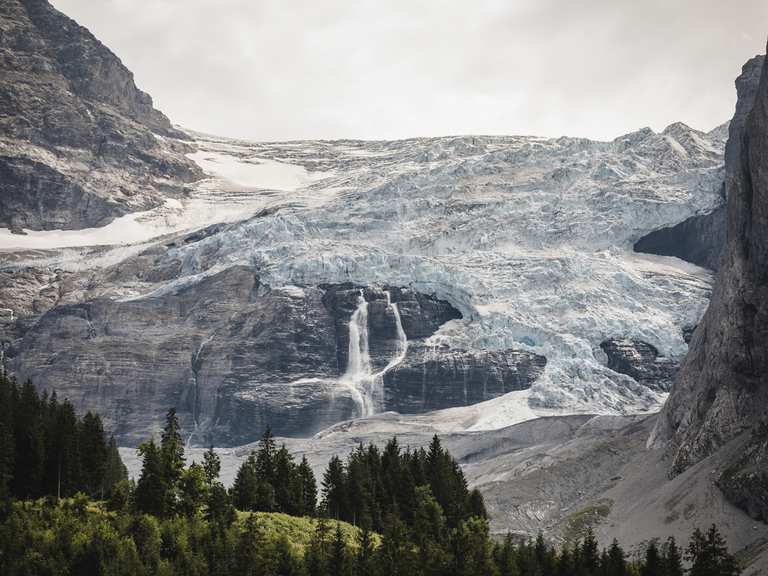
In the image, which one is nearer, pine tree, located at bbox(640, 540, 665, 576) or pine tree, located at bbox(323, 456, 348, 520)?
pine tree, located at bbox(640, 540, 665, 576)

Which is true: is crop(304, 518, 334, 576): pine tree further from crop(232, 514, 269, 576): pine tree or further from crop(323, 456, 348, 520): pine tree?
crop(323, 456, 348, 520): pine tree

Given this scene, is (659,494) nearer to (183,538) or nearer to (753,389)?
(753,389)

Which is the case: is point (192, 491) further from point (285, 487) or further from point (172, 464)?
point (285, 487)

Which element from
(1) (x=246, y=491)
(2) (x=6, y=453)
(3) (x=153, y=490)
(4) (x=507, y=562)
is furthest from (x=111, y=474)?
(4) (x=507, y=562)

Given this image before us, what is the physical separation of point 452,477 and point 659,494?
2045 inches

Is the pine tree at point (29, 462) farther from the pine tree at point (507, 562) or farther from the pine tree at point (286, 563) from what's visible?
the pine tree at point (507, 562)

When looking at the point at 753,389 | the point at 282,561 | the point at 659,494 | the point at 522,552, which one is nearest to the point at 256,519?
the point at 282,561

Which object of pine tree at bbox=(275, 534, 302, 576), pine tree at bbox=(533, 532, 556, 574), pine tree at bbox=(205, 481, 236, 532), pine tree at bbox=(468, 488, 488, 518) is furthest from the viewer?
pine tree at bbox=(468, 488, 488, 518)

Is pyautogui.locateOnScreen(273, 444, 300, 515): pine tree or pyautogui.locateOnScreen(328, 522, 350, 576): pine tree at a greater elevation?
pyautogui.locateOnScreen(273, 444, 300, 515): pine tree

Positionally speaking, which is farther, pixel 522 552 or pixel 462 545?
pixel 522 552

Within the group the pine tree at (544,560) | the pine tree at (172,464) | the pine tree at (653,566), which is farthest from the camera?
the pine tree at (544,560)

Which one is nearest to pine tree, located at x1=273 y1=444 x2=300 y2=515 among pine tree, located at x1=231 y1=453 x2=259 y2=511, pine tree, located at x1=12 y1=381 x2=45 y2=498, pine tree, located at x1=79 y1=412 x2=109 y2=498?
pine tree, located at x1=231 y1=453 x2=259 y2=511

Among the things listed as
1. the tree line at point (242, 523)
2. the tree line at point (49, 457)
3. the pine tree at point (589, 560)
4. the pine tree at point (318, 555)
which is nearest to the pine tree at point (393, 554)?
the tree line at point (242, 523)

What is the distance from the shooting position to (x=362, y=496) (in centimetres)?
12106
